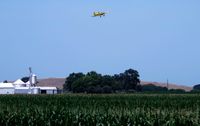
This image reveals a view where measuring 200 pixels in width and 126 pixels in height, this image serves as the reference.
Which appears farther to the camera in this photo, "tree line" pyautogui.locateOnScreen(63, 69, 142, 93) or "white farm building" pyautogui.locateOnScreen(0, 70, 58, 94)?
"tree line" pyautogui.locateOnScreen(63, 69, 142, 93)

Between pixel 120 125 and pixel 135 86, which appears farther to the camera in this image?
pixel 135 86

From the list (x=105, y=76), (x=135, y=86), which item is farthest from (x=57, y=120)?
(x=135, y=86)

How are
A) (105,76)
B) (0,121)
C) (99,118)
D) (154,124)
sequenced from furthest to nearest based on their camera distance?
(105,76) < (0,121) < (99,118) < (154,124)

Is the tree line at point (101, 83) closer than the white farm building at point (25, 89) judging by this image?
No

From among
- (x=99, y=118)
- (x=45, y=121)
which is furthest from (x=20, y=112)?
(x=99, y=118)

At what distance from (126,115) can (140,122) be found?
212cm

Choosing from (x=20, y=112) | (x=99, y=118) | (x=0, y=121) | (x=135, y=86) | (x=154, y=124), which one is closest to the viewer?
(x=154, y=124)

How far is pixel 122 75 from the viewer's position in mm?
165750

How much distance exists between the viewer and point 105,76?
483 ft

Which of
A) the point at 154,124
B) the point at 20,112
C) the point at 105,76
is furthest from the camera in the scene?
the point at 105,76

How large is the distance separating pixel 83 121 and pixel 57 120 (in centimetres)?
118

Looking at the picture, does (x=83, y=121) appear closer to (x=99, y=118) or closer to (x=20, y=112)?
(x=99, y=118)

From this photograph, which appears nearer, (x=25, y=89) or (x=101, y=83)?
(x=25, y=89)

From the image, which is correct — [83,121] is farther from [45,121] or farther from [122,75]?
[122,75]
